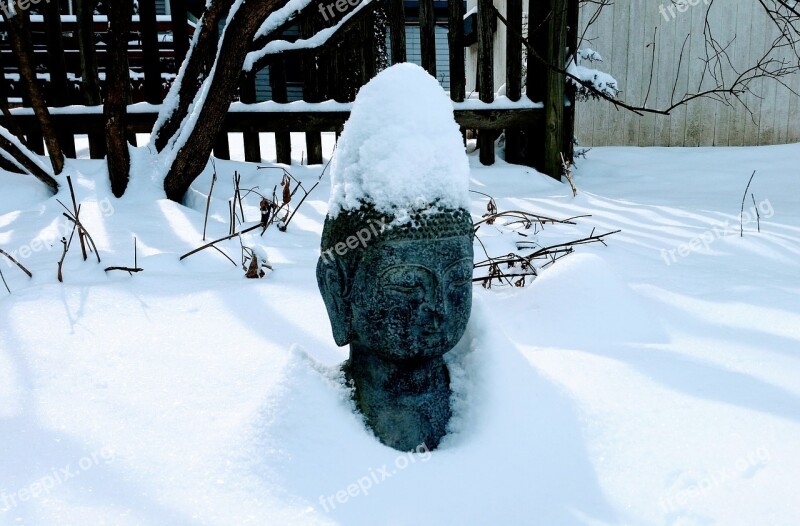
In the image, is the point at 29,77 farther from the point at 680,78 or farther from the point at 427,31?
the point at 680,78

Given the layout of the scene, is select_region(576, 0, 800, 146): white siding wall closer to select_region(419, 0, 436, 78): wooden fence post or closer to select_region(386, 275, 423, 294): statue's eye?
select_region(419, 0, 436, 78): wooden fence post

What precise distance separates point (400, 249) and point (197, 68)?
2.81 meters

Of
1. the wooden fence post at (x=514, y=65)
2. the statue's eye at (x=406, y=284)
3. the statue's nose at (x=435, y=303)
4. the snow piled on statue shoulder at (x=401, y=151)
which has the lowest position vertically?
the statue's nose at (x=435, y=303)

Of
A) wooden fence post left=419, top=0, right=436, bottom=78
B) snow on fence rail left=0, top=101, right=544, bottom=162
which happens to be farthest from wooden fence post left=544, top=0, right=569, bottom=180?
wooden fence post left=419, top=0, right=436, bottom=78

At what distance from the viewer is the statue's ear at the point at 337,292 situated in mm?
1578

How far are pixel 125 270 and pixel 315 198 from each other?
70.1 inches

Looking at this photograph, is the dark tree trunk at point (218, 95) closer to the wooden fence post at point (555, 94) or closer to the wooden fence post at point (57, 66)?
the wooden fence post at point (57, 66)

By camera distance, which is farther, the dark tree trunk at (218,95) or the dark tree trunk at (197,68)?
the dark tree trunk at (197,68)

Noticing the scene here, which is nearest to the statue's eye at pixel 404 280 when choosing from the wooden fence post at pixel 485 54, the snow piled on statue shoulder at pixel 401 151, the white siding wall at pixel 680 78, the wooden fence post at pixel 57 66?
the snow piled on statue shoulder at pixel 401 151

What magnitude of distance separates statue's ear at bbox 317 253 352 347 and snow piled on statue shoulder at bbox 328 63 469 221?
133 mm

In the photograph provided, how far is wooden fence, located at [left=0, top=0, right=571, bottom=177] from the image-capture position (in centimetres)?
484

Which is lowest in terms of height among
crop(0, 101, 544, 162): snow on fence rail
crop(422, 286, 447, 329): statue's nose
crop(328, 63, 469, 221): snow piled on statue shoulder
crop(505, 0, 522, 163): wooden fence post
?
crop(422, 286, 447, 329): statue's nose

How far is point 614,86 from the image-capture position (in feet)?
16.6

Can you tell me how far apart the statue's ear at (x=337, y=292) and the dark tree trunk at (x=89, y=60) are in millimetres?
3573
